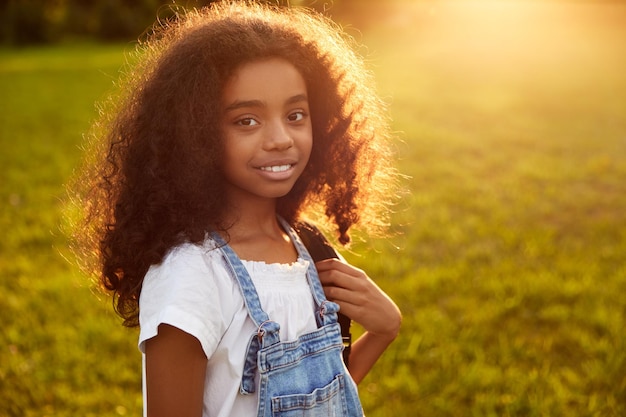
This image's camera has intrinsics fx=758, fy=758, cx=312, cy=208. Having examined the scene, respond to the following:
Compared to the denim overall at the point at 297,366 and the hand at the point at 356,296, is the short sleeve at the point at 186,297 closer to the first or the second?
the denim overall at the point at 297,366

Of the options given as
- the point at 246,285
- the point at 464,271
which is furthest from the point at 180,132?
the point at 464,271

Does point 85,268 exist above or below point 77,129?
below

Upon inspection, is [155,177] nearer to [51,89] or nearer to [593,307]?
[593,307]

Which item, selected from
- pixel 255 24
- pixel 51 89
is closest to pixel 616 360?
pixel 255 24

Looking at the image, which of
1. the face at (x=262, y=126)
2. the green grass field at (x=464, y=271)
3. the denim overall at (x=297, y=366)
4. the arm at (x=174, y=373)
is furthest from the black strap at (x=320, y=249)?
the green grass field at (x=464, y=271)

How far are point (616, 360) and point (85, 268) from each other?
2.56m

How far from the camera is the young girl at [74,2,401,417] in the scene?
5.14ft

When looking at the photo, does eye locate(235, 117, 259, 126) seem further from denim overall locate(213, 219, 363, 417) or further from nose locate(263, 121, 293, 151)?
denim overall locate(213, 219, 363, 417)

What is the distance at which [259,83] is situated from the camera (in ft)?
5.62

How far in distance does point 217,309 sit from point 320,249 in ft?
1.55

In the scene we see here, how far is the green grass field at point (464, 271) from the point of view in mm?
3357

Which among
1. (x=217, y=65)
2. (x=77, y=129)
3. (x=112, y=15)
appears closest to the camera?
(x=217, y=65)

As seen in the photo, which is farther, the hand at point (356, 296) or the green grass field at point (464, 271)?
the green grass field at point (464, 271)

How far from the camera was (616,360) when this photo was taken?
11.4ft
